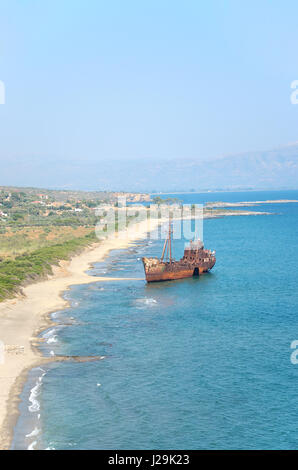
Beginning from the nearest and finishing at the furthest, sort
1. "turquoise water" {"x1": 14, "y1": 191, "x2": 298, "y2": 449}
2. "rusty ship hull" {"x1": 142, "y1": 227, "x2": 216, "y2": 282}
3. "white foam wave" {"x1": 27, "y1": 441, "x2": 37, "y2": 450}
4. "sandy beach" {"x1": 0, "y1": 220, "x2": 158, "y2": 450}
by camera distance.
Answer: "white foam wave" {"x1": 27, "y1": 441, "x2": 37, "y2": 450} < "turquoise water" {"x1": 14, "y1": 191, "x2": 298, "y2": 449} < "sandy beach" {"x1": 0, "y1": 220, "x2": 158, "y2": 450} < "rusty ship hull" {"x1": 142, "y1": 227, "x2": 216, "y2": 282}

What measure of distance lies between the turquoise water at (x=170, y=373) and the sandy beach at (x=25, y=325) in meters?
0.85

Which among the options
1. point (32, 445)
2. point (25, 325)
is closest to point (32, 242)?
point (25, 325)

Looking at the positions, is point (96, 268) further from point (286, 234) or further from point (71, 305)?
point (286, 234)

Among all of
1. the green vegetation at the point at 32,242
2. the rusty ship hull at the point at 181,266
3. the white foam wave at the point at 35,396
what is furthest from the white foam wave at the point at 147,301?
the white foam wave at the point at 35,396

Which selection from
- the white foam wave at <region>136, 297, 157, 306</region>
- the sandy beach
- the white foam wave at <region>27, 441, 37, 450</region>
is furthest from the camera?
the white foam wave at <region>136, 297, 157, 306</region>

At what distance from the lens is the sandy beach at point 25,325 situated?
33.1 m

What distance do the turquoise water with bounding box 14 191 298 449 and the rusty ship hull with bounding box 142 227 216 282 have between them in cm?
394

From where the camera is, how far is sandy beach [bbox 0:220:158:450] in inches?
1304

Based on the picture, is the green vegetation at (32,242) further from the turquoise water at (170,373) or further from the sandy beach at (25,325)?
the turquoise water at (170,373)

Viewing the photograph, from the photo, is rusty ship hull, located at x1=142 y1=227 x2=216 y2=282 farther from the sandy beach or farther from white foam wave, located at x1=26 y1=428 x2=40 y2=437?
white foam wave, located at x1=26 y1=428 x2=40 y2=437

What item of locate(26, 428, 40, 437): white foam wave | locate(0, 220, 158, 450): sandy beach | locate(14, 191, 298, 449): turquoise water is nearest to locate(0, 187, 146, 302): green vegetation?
locate(0, 220, 158, 450): sandy beach

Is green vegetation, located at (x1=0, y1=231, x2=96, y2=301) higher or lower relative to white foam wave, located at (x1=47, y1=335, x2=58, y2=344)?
higher

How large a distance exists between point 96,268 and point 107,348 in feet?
152
